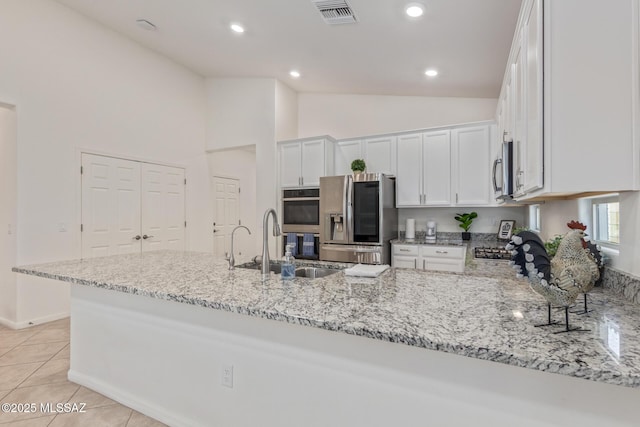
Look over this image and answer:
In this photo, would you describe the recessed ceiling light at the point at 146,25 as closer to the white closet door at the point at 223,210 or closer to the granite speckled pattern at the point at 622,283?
the white closet door at the point at 223,210

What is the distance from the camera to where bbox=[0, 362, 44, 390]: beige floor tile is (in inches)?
94.1

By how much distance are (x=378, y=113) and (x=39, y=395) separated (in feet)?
15.9

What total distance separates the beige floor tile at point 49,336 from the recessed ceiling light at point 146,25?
356 centimetres

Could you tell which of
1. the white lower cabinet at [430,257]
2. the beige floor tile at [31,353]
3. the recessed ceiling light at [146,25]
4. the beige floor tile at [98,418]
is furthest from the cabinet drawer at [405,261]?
the recessed ceiling light at [146,25]

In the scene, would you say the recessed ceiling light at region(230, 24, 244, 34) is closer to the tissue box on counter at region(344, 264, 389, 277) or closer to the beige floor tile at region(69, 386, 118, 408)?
the tissue box on counter at region(344, 264, 389, 277)

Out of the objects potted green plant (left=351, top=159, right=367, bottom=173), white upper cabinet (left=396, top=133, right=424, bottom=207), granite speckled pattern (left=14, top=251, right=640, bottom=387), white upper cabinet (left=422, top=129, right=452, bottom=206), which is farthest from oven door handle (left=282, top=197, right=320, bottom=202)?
granite speckled pattern (left=14, top=251, right=640, bottom=387)

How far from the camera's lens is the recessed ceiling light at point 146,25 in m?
3.90

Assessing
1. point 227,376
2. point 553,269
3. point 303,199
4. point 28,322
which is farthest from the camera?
point 303,199

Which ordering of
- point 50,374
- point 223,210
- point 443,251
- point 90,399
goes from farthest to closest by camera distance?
point 223,210
point 443,251
point 50,374
point 90,399

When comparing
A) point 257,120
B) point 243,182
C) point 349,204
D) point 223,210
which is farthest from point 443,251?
point 243,182

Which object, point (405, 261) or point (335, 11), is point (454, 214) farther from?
point (335, 11)

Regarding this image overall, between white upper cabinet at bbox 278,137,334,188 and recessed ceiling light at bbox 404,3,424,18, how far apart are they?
215cm

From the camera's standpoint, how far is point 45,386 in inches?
92.4

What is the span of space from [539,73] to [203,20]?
140 inches
